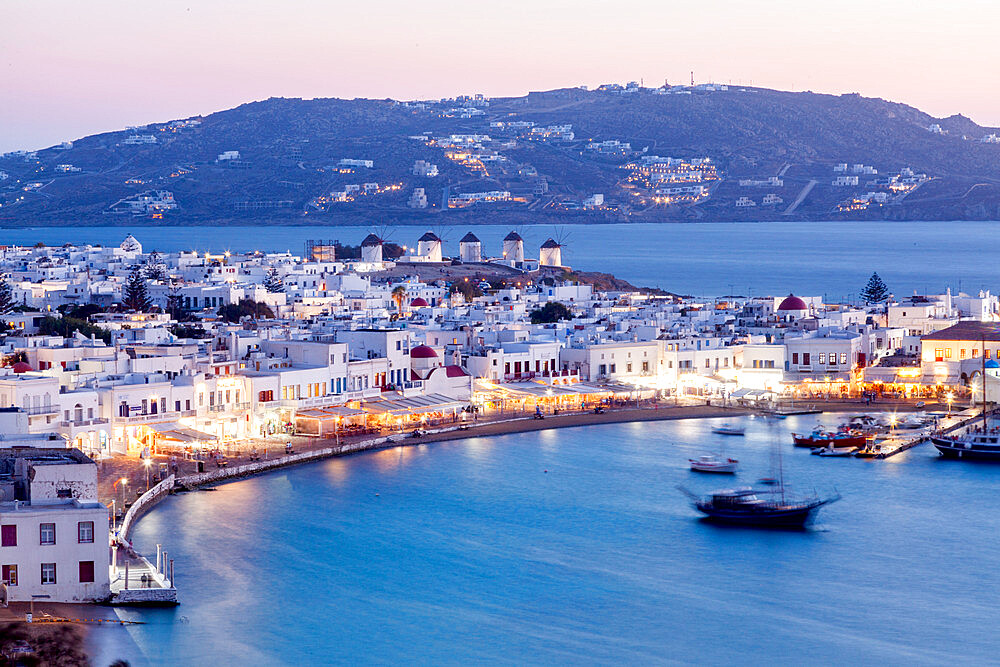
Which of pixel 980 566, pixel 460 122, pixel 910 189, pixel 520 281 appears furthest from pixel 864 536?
pixel 460 122

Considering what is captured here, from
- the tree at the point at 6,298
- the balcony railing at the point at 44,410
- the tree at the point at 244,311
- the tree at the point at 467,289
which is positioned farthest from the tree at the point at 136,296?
the balcony railing at the point at 44,410

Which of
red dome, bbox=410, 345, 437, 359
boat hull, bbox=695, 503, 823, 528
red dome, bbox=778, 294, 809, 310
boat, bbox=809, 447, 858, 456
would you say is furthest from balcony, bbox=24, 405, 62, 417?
red dome, bbox=778, 294, 809, 310

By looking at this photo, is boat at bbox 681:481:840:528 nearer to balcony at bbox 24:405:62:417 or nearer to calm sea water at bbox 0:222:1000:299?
balcony at bbox 24:405:62:417

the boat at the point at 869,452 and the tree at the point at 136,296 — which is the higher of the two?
the tree at the point at 136,296

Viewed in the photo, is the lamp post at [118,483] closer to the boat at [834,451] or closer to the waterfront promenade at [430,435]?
the waterfront promenade at [430,435]

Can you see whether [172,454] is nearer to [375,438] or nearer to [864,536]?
[375,438]

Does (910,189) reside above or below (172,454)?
above

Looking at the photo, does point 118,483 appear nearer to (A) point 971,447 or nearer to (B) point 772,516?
(B) point 772,516
